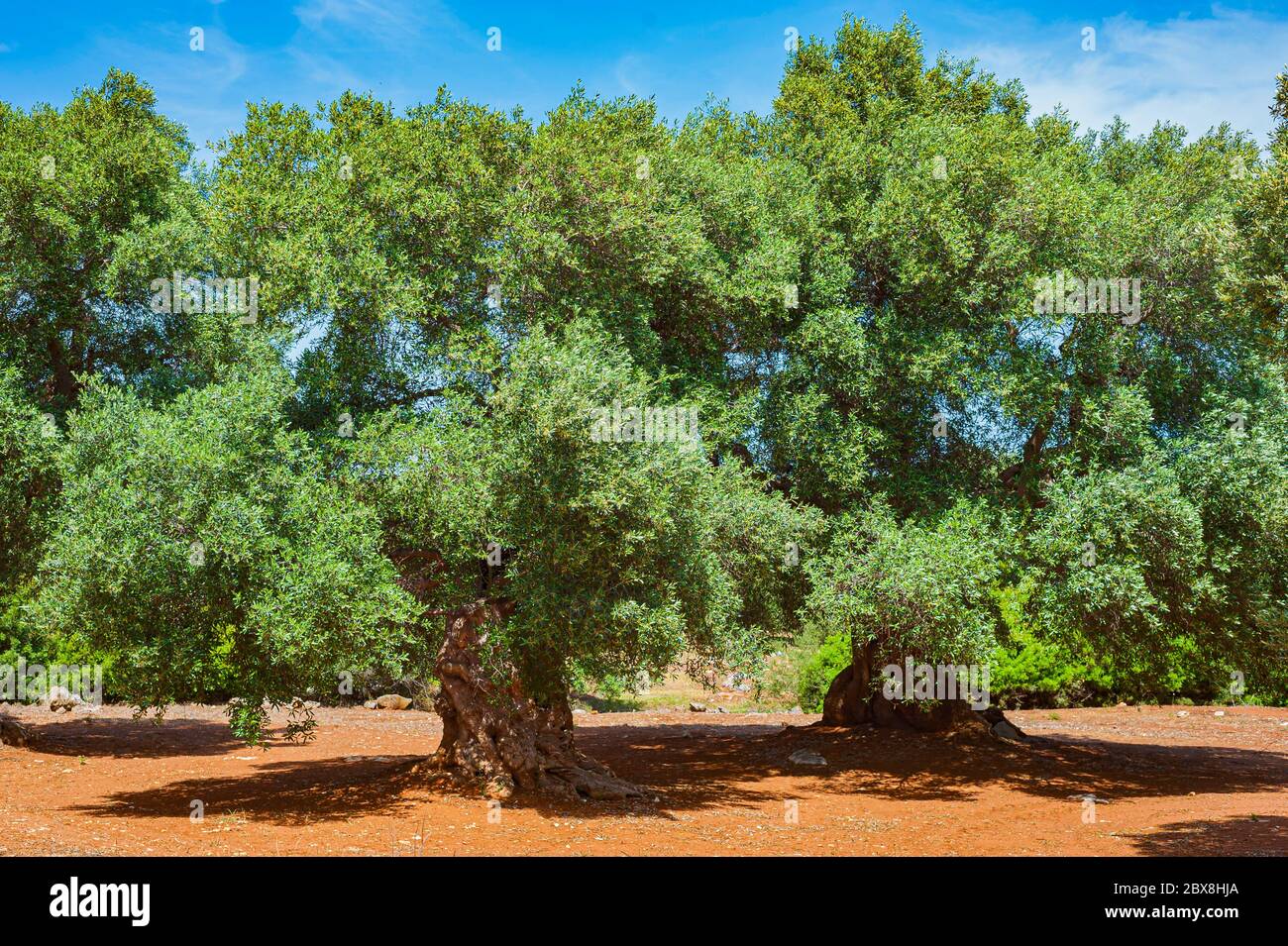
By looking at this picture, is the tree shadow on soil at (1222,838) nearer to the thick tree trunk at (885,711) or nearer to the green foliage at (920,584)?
the green foliage at (920,584)

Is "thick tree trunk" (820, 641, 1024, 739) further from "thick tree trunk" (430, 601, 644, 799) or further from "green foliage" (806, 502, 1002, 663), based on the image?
"thick tree trunk" (430, 601, 644, 799)

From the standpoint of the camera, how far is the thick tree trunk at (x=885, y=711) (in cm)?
2114

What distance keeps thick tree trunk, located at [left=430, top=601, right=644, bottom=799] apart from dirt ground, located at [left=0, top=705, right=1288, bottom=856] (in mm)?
547

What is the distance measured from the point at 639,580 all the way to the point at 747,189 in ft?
27.8

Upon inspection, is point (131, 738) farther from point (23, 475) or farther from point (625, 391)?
point (625, 391)

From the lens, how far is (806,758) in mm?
20000

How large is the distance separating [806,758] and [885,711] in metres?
2.77

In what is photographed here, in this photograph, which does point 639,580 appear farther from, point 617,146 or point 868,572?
point 617,146

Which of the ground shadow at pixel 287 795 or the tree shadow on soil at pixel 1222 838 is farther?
the ground shadow at pixel 287 795

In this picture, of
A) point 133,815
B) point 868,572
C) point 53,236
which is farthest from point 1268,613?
point 53,236

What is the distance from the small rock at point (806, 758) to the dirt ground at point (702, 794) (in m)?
0.26

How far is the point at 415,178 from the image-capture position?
1605 cm

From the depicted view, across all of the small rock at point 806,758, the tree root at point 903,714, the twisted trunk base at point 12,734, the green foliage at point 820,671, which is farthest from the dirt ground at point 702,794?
the green foliage at point 820,671

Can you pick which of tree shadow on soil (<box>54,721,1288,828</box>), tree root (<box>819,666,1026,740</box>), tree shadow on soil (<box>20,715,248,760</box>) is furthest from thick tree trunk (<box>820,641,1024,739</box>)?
tree shadow on soil (<box>20,715,248,760</box>)
